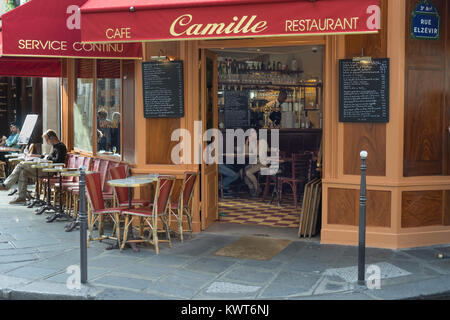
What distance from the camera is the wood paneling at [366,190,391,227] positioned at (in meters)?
6.79

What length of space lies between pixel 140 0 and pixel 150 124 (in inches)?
78.1

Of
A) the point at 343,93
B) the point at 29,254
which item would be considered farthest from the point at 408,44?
the point at 29,254

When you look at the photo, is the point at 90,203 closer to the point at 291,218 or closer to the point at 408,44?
the point at 291,218

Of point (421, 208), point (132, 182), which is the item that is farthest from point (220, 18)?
point (421, 208)

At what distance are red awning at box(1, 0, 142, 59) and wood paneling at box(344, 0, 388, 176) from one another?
10.3 ft

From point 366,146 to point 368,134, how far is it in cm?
16

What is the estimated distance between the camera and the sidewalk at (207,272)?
5.09m

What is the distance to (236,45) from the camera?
24.3 ft

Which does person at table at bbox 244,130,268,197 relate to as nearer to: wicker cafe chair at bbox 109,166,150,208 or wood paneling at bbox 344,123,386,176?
wicker cafe chair at bbox 109,166,150,208

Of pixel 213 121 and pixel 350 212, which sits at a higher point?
pixel 213 121

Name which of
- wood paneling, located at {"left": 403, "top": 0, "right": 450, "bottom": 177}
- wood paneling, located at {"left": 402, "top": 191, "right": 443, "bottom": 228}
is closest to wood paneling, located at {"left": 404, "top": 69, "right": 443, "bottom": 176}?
wood paneling, located at {"left": 403, "top": 0, "right": 450, "bottom": 177}

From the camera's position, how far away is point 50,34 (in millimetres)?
7344

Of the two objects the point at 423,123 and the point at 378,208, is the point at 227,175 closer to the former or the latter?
the point at 378,208

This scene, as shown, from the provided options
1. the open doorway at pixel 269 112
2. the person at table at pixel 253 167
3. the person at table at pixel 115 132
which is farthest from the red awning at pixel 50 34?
the person at table at pixel 253 167
